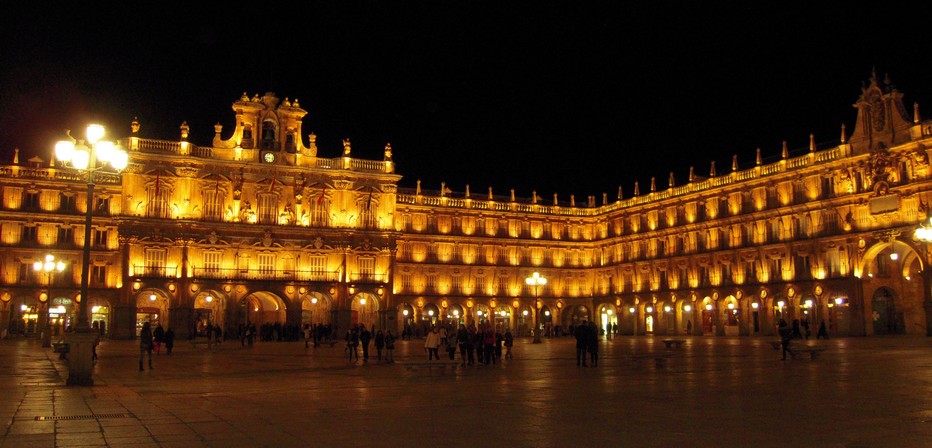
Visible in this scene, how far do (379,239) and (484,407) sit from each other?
190ft

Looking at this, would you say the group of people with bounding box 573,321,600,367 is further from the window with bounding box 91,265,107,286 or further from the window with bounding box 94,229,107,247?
the window with bounding box 94,229,107,247

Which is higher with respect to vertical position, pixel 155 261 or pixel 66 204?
pixel 66 204

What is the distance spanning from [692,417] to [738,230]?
6130cm

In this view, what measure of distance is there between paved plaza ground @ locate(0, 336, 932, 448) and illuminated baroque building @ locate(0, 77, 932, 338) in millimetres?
36651

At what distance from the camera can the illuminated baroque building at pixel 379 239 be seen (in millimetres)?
61812

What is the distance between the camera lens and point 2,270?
68562mm

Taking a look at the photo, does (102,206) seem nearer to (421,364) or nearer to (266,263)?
(266,263)

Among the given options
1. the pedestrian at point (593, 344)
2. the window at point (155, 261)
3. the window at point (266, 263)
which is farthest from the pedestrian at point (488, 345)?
the window at point (155, 261)

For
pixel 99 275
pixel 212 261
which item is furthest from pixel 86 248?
pixel 99 275

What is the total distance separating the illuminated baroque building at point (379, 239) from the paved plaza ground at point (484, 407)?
36.7 meters

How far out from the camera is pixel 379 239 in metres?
73.9

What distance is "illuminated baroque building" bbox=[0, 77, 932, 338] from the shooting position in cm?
6181

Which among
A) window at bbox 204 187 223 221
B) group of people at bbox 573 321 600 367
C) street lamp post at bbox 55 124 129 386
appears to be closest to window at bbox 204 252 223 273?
window at bbox 204 187 223 221

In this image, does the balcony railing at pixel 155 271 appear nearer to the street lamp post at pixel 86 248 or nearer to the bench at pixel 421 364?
the street lamp post at pixel 86 248
